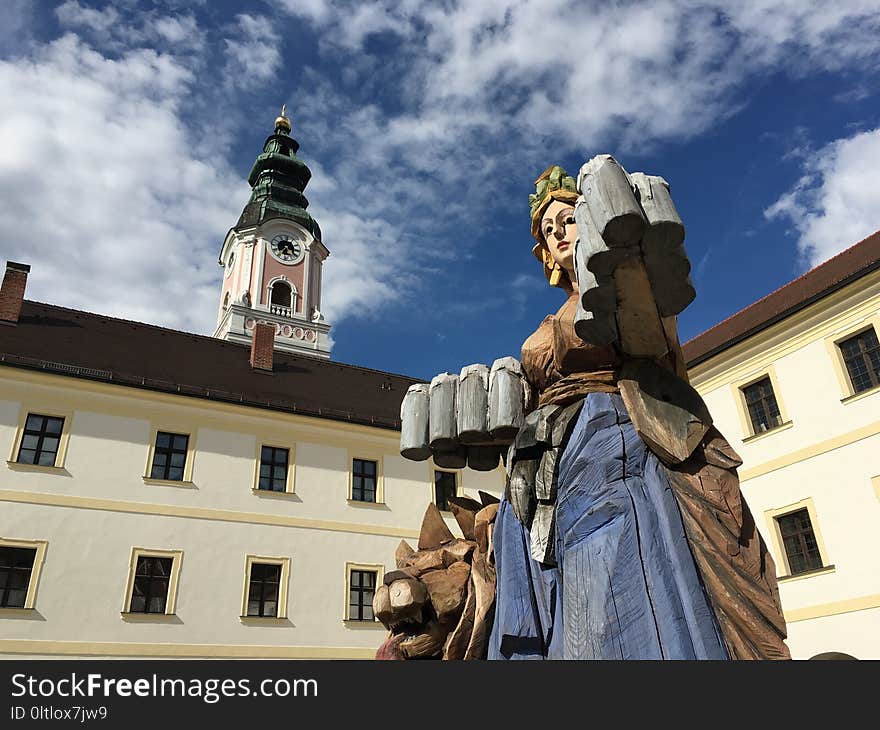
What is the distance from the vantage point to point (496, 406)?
3139mm

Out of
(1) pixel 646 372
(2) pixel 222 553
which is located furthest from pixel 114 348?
(1) pixel 646 372

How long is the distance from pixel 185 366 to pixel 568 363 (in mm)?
19458

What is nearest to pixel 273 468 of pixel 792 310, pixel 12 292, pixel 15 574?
pixel 15 574

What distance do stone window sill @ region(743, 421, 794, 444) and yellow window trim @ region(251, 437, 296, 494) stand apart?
11.4 m

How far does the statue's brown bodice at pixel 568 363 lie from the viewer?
2703mm

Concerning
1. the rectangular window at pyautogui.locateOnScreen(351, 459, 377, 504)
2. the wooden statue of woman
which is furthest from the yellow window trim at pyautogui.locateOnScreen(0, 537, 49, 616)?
the wooden statue of woman

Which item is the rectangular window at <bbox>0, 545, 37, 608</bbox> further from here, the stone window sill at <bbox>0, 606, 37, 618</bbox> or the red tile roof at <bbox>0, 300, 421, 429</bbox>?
the red tile roof at <bbox>0, 300, 421, 429</bbox>

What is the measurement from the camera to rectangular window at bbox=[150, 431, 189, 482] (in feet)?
56.1

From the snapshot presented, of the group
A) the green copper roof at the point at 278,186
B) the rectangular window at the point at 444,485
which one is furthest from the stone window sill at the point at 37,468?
the green copper roof at the point at 278,186

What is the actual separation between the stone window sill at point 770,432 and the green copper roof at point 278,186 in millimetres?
35600

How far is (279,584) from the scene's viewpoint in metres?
17.0

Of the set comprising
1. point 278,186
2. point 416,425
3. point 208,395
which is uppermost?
point 278,186

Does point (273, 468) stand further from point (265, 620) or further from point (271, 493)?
point (265, 620)
